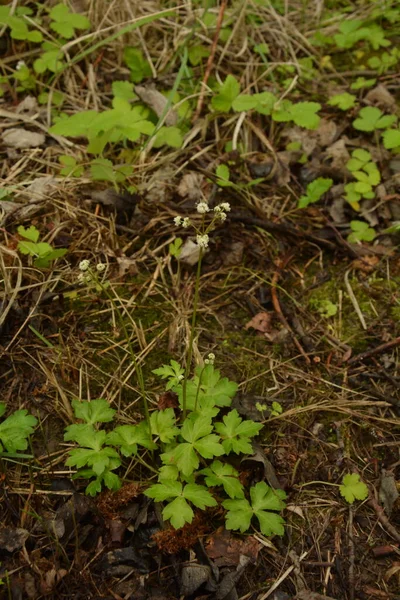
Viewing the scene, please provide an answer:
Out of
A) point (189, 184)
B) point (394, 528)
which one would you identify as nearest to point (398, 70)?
point (189, 184)

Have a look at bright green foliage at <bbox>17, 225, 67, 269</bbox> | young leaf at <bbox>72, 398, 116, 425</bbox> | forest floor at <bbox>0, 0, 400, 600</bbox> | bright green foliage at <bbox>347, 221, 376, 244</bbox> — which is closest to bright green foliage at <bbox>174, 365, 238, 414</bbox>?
forest floor at <bbox>0, 0, 400, 600</bbox>

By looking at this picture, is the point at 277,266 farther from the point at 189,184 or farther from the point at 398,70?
the point at 398,70

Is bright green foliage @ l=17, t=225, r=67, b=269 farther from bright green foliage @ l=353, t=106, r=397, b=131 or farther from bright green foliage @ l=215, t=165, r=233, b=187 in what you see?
bright green foliage @ l=353, t=106, r=397, b=131

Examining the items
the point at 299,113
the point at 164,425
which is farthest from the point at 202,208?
the point at 299,113

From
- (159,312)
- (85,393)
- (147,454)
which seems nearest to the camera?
(147,454)

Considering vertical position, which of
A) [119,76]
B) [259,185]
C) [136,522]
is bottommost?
[136,522]

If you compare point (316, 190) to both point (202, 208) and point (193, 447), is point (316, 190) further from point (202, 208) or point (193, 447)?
point (193, 447)
